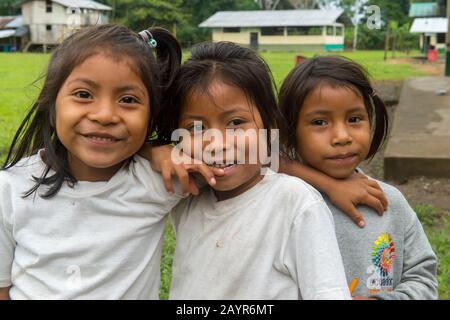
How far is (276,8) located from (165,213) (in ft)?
178

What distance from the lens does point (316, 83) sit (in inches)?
63.4

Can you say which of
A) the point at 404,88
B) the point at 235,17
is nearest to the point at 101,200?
the point at 404,88

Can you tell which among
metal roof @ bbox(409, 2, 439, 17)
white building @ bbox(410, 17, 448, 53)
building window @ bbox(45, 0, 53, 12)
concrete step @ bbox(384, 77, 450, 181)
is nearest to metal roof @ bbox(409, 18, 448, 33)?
white building @ bbox(410, 17, 448, 53)

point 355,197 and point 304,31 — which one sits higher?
point 304,31

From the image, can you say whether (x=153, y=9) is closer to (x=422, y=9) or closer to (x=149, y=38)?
(x=422, y=9)

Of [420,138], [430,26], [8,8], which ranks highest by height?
[8,8]

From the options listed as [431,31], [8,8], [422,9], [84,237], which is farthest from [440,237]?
[8,8]

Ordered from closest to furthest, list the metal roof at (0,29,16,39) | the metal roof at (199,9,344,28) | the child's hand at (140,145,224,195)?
the child's hand at (140,145,224,195) < the metal roof at (0,29,16,39) < the metal roof at (199,9,344,28)

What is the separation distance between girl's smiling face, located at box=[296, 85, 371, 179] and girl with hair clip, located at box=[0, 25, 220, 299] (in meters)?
0.38

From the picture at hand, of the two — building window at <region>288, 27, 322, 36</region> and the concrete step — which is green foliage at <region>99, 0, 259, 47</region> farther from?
the concrete step

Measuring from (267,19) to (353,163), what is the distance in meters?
38.6

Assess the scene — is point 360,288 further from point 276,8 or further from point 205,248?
point 276,8

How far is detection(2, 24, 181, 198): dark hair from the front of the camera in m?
1.51

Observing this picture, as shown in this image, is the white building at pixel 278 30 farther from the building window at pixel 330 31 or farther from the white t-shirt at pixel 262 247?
the white t-shirt at pixel 262 247
